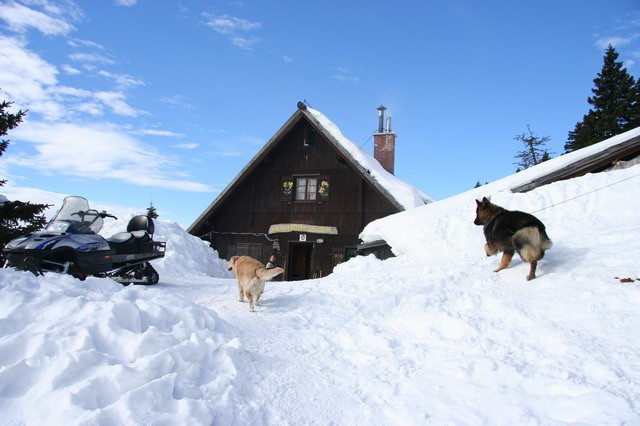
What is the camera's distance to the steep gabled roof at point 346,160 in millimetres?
14953

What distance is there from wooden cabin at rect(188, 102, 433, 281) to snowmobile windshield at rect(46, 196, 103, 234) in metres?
8.65

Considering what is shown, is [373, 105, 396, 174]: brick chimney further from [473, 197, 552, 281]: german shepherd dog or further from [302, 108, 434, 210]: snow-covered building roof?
[473, 197, 552, 281]: german shepherd dog

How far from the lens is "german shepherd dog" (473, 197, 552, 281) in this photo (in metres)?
5.43

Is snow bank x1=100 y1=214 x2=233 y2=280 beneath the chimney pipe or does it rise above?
beneath

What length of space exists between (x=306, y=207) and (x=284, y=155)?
278cm

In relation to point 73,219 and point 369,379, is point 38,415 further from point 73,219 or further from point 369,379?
point 73,219

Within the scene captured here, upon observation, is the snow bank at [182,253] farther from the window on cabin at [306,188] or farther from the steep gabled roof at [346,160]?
the window on cabin at [306,188]

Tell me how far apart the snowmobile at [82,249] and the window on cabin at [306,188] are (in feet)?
26.6

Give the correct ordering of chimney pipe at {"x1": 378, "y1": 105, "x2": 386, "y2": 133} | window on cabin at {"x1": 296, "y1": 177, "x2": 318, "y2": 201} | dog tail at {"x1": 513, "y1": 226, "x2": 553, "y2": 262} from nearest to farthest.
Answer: dog tail at {"x1": 513, "y1": 226, "x2": 553, "y2": 262} → window on cabin at {"x1": 296, "y1": 177, "x2": 318, "y2": 201} → chimney pipe at {"x1": 378, "y1": 105, "x2": 386, "y2": 133}

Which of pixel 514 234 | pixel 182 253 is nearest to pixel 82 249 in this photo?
pixel 182 253

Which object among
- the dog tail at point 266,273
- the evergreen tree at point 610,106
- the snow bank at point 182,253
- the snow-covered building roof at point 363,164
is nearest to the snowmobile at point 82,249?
the snow bank at point 182,253

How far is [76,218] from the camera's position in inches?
328

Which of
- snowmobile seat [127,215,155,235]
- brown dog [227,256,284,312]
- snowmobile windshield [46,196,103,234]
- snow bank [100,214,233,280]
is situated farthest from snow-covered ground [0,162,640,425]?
snow bank [100,214,233,280]

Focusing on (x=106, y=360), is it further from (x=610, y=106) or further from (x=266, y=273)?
(x=610, y=106)
